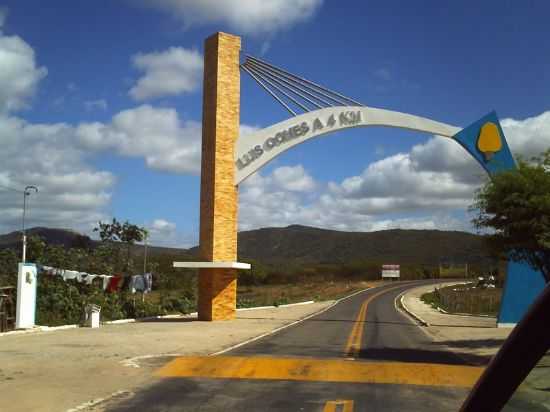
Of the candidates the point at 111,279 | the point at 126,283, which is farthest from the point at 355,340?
the point at 126,283

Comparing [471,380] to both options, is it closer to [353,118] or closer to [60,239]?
[353,118]

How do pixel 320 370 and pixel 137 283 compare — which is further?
pixel 137 283

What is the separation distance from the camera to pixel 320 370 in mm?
14086

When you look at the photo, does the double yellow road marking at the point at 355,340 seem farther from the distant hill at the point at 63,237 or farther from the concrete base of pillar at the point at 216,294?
the distant hill at the point at 63,237

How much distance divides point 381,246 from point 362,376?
183 meters

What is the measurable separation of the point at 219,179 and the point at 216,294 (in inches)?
224

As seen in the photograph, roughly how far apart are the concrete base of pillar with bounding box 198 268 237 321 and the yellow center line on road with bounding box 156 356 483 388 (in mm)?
16851

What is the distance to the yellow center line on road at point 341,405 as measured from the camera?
966 cm

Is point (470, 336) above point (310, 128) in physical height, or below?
below

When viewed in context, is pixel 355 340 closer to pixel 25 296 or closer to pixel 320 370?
pixel 320 370

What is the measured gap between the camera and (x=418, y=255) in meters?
184

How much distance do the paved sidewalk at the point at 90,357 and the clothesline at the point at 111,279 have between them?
126 inches

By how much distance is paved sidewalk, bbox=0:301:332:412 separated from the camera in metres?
11.0

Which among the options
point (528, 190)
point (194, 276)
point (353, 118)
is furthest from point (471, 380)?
point (194, 276)
